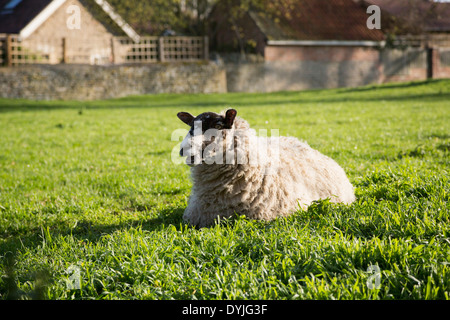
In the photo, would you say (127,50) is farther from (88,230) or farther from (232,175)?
(232,175)

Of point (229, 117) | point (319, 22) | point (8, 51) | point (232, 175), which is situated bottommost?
point (232, 175)

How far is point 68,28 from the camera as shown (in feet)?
104

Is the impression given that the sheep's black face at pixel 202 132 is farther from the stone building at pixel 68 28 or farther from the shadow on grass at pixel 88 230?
the stone building at pixel 68 28

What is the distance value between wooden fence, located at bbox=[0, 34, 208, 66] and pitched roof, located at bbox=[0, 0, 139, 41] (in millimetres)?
2006

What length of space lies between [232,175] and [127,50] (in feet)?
91.5

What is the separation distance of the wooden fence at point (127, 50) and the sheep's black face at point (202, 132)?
77.1 ft

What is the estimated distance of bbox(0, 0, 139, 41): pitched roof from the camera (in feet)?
95.3

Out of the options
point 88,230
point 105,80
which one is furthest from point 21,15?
point 88,230

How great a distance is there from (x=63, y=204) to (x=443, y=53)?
114ft

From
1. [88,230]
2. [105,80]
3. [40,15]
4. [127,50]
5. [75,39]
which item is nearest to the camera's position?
[88,230]

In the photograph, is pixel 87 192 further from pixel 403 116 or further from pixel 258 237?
pixel 403 116

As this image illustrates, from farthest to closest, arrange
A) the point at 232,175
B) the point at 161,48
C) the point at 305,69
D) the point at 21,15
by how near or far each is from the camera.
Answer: the point at 305,69, the point at 21,15, the point at 161,48, the point at 232,175

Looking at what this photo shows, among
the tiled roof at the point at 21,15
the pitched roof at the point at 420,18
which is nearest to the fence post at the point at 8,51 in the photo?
the tiled roof at the point at 21,15

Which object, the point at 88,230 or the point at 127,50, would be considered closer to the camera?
the point at 88,230
